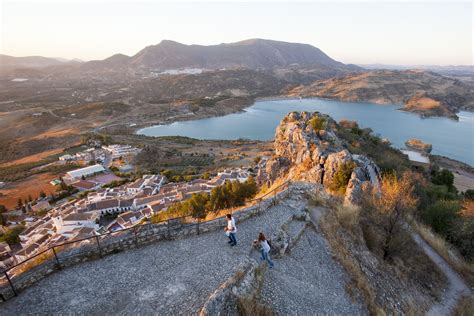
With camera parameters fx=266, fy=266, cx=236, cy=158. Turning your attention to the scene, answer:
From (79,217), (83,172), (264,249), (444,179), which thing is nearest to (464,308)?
(264,249)

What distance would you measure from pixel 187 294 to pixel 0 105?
151 meters

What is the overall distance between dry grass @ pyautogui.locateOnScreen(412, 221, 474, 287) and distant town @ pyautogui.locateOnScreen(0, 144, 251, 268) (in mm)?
22394

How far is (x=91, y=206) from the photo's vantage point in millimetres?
33656

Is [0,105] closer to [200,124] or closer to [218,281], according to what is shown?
[200,124]

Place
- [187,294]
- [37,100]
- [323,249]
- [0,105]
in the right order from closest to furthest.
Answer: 1. [187,294]
2. [323,249]
3. [0,105]
4. [37,100]

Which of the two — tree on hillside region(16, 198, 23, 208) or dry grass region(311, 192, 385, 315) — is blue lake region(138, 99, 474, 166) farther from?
dry grass region(311, 192, 385, 315)

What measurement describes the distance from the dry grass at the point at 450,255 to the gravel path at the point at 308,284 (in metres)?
8.49

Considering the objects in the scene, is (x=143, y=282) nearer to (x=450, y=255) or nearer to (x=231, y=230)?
(x=231, y=230)

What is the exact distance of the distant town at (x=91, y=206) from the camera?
26.8m

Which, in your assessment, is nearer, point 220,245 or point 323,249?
point 220,245

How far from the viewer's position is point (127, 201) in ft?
117

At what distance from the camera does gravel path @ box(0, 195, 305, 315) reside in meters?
6.76

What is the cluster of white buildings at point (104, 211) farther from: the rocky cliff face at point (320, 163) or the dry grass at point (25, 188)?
the dry grass at point (25, 188)

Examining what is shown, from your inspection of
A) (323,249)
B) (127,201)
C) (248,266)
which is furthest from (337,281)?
(127,201)
